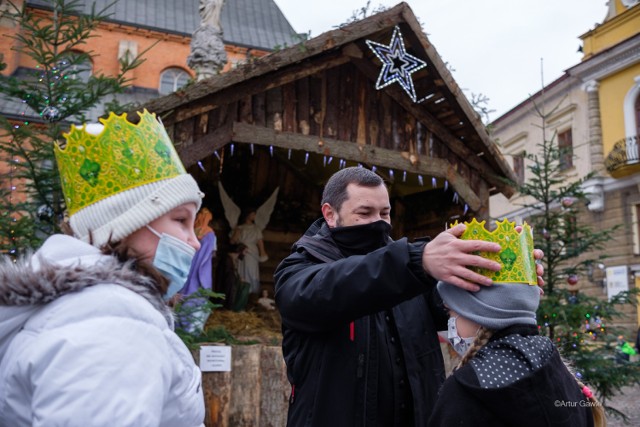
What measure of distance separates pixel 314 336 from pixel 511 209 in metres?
26.5

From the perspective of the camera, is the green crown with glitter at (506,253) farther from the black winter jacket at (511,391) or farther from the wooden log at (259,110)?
the wooden log at (259,110)

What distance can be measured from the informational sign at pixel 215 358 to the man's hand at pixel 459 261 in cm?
414

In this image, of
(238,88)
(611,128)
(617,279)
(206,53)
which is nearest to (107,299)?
(238,88)

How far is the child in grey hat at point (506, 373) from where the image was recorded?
5.37 feet

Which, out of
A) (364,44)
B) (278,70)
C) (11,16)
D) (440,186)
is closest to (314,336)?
(11,16)

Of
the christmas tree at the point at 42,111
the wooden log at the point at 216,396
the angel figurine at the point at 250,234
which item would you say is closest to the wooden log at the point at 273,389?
the wooden log at the point at 216,396

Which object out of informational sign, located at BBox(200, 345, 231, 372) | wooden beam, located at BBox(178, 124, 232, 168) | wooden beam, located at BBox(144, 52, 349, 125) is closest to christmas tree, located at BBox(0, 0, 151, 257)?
wooden beam, located at BBox(144, 52, 349, 125)

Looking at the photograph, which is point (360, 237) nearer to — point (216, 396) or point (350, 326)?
point (350, 326)

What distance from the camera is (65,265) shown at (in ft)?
4.55

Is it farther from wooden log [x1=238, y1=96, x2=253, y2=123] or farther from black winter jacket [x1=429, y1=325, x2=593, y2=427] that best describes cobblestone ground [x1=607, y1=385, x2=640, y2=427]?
black winter jacket [x1=429, y1=325, x2=593, y2=427]

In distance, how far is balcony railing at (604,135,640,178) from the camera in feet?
65.7

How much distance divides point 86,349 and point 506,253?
4.31 feet

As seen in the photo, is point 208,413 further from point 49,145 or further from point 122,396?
point 122,396

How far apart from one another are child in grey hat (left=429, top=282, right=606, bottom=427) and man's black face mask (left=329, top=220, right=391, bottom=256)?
2.18 feet
